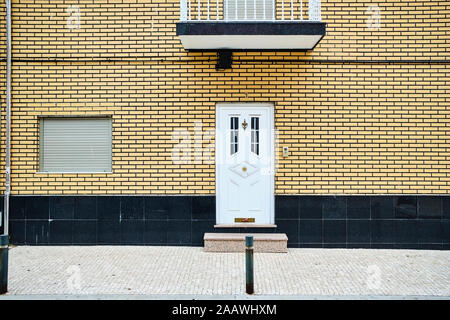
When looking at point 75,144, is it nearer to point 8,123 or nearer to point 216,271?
point 8,123

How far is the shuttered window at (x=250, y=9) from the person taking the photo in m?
7.74

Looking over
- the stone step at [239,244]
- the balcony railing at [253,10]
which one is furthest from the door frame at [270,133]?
the balcony railing at [253,10]

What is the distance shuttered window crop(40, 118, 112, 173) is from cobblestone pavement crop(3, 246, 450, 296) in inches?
64.2

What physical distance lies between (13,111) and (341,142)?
6.52 metres

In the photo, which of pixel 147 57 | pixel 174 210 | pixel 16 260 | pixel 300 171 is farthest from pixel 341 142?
pixel 16 260

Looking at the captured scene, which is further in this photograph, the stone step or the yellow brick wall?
the yellow brick wall

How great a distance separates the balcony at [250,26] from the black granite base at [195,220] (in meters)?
2.94

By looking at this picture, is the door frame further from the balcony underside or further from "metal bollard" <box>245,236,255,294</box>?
"metal bollard" <box>245,236,255,294</box>

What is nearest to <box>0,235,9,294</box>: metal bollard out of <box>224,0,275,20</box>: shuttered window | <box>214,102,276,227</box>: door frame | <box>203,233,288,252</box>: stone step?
<box>203,233,288,252</box>: stone step

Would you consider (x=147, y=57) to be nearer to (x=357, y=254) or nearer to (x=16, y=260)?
(x=16, y=260)

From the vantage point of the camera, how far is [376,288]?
5.33 meters

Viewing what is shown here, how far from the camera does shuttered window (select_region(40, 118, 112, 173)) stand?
25.5 ft

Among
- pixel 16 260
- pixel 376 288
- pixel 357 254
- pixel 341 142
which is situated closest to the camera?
pixel 376 288

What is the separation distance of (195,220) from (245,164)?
4.87ft
